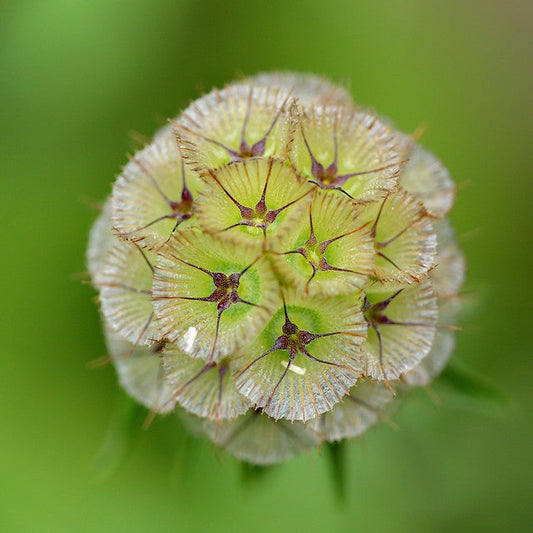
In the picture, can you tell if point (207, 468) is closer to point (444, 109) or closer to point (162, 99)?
point (162, 99)

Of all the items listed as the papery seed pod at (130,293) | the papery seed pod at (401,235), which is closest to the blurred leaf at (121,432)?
the papery seed pod at (130,293)

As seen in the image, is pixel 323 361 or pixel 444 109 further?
pixel 444 109

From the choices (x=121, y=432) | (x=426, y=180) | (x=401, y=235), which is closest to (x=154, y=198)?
(x=401, y=235)

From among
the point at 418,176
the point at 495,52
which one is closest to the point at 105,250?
A: the point at 418,176

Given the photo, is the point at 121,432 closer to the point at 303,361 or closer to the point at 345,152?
the point at 303,361

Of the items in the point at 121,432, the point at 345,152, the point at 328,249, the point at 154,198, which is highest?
the point at 345,152

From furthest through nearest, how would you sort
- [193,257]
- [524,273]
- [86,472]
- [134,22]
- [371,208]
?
1. [524,273]
2. [134,22]
3. [86,472]
4. [371,208]
5. [193,257]

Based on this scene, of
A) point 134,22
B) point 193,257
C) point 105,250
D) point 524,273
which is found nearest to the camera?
point 193,257
